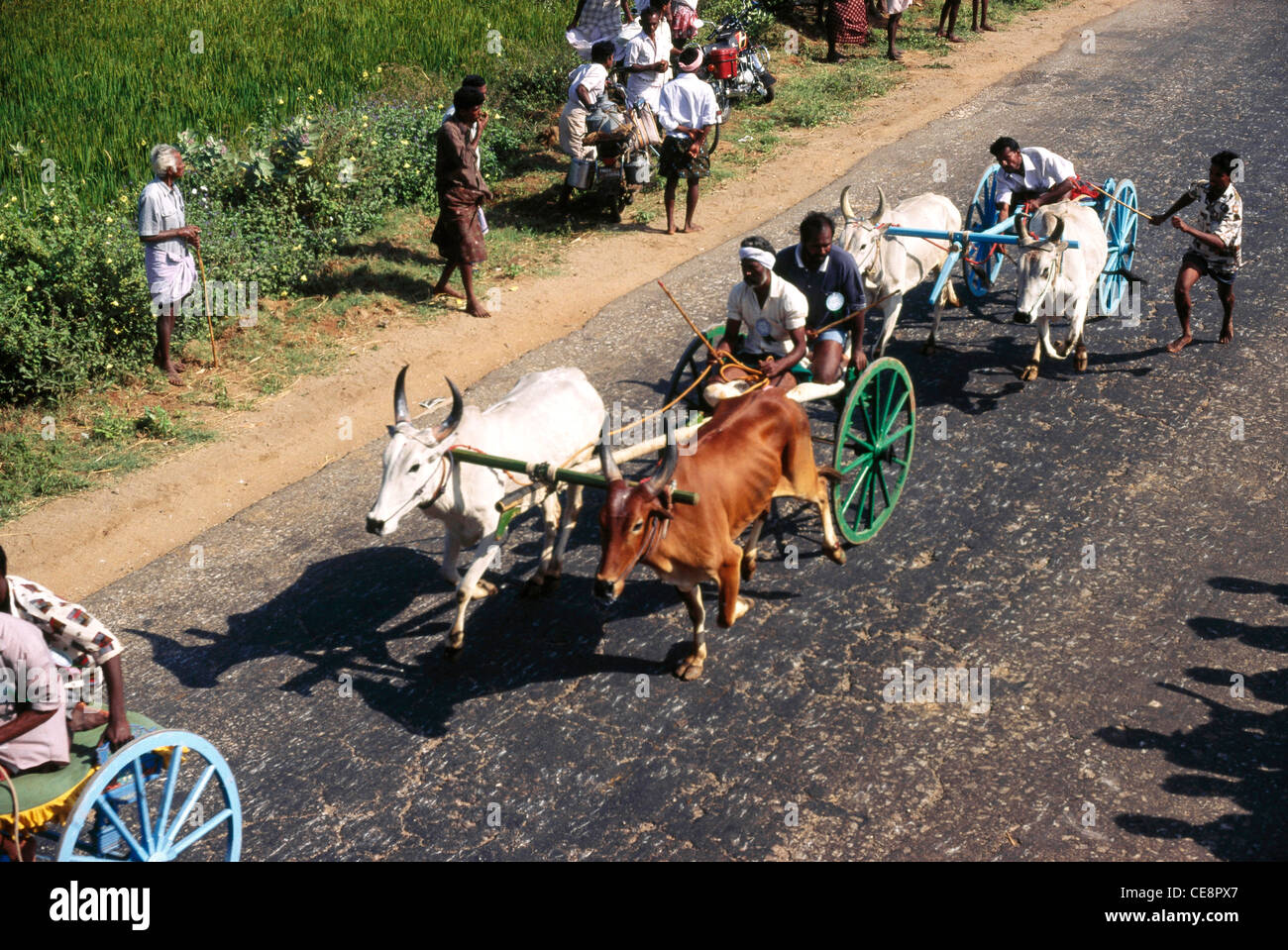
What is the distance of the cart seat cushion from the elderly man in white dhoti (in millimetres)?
6773

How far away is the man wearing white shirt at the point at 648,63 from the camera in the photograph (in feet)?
51.3

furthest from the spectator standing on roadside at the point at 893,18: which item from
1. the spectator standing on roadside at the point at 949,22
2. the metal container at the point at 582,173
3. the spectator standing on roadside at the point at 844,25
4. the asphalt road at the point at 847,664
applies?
the asphalt road at the point at 847,664

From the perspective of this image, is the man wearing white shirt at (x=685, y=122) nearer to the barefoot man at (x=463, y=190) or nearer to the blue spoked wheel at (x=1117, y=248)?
the barefoot man at (x=463, y=190)

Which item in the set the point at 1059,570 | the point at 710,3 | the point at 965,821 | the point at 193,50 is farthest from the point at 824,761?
the point at 710,3

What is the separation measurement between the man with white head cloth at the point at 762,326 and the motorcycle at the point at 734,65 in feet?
31.8

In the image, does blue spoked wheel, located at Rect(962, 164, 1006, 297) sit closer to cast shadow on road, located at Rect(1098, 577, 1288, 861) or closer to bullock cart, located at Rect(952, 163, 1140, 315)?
bullock cart, located at Rect(952, 163, 1140, 315)

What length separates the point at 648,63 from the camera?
1568cm

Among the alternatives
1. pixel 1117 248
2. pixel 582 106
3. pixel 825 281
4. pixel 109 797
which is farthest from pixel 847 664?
pixel 582 106

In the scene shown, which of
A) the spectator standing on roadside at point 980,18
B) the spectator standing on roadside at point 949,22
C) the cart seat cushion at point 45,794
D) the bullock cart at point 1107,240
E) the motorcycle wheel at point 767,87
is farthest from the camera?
the spectator standing on roadside at point 980,18

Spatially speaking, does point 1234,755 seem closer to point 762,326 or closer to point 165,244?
point 762,326

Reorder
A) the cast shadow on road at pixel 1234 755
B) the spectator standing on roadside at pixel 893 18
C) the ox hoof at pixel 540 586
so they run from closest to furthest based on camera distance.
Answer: the cast shadow on road at pixel 1234 755, the ox hoof at pixel 540 586, the spectator standing on roadside at pixel 893 18

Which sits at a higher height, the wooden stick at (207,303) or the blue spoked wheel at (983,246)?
the blue spoked wheel at (983,246)

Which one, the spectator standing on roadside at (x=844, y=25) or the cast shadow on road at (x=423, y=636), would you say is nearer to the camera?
the cast shadow on road at (x=423, y=636)

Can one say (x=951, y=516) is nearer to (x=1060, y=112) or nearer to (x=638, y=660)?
(x=638, y=660)
